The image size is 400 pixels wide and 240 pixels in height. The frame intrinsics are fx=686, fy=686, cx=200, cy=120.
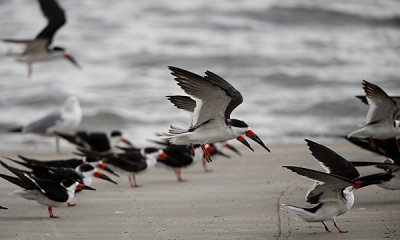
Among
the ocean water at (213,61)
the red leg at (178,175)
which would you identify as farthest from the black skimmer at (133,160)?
the ocean water at (213,61)

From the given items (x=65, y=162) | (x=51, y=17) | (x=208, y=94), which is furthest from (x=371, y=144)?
(x=51, y=17)

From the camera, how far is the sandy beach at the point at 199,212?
17.8 ft

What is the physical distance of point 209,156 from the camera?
701 cm

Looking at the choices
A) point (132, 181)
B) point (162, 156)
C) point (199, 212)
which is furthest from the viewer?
point (162, 156)

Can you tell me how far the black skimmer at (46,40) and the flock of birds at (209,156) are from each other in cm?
336

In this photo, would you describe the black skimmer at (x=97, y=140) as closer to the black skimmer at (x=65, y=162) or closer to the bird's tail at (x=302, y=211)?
the black skimmer at (x=65, y=162)

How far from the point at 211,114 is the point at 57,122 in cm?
507

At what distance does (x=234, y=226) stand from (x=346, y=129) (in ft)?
23.3

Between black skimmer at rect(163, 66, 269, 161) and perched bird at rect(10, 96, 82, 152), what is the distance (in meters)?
4.54

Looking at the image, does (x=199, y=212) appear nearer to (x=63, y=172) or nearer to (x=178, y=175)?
(x=63, y=172)

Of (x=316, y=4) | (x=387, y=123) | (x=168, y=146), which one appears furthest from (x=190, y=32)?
(x=387, y=123)

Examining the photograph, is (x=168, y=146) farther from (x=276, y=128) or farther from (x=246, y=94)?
(x=246, y=94)

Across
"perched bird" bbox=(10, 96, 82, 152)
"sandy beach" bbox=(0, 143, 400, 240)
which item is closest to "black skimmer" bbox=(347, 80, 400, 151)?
"sandy beach" bbox=(0, 143, 400, 240)

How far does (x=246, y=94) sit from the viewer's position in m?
14.8
